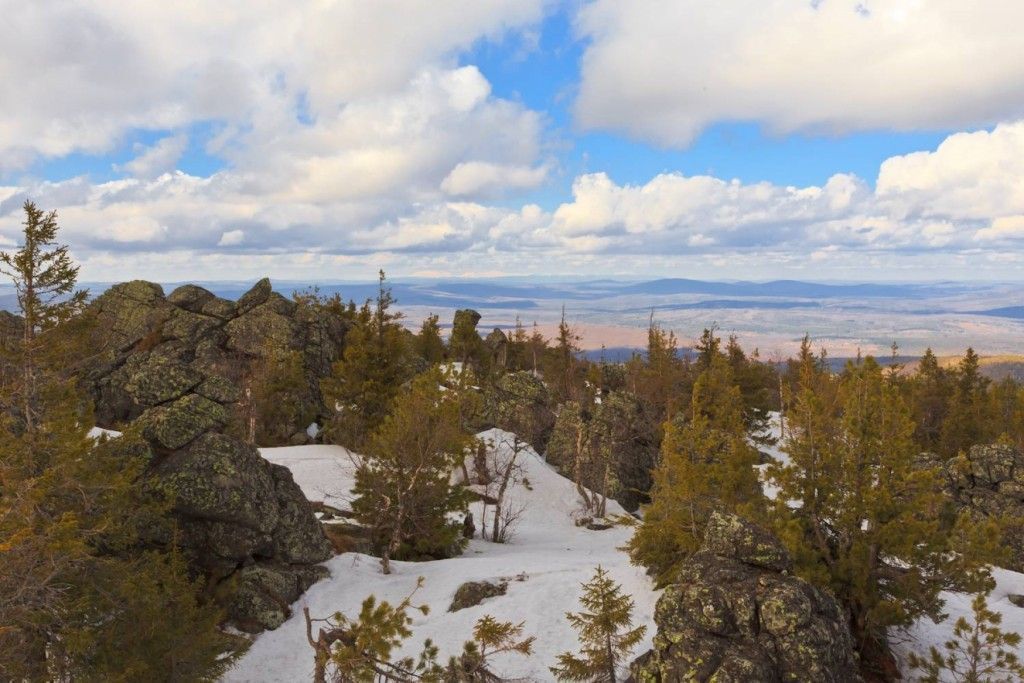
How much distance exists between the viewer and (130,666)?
11906mm

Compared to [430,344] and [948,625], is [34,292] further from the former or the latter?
[430,344]

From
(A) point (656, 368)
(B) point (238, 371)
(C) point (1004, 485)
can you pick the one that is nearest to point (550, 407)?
(A) point (656, 368)

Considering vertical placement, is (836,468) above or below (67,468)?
below

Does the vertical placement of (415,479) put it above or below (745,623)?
below

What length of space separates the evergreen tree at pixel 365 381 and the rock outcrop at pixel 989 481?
32.5 m

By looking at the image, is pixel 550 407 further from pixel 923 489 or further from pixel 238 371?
pixel 923 489

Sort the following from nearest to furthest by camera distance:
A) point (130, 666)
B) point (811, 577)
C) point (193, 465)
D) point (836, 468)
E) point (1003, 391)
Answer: point (130, 666) → point (811, 577) → point (836, 468) → point (193, 465) → point (1003, 391)

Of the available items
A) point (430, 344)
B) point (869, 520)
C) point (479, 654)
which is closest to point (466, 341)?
point (430, 344)

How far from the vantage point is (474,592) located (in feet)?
71.8

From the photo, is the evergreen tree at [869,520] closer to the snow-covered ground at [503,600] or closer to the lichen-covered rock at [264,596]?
the snow-covered ground at [503,600]

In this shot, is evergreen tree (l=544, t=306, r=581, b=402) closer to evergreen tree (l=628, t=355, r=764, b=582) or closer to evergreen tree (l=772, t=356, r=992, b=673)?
evergreen tree (l=628, t=355, r=764, b=582)

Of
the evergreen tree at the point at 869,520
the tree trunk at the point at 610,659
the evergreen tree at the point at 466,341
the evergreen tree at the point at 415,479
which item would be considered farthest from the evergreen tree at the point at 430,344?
the tree trunk at the point at 610,659

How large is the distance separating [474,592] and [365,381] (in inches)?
834

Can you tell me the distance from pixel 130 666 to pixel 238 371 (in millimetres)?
34095
